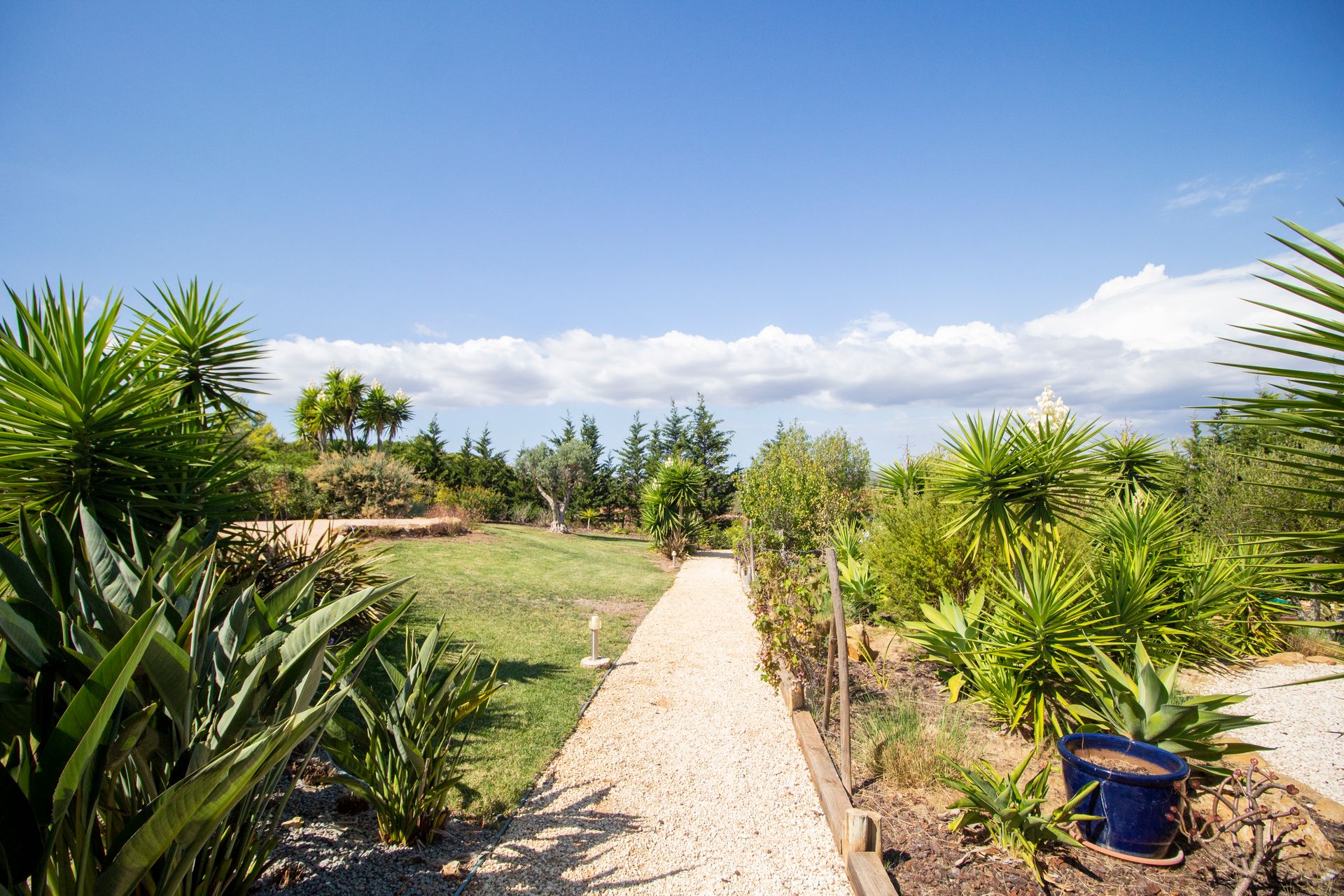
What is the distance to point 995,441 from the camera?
242 inches

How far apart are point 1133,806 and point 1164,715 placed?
0.70 m

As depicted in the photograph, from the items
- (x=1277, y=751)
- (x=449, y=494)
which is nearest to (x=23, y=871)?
(x=1277, y=751)

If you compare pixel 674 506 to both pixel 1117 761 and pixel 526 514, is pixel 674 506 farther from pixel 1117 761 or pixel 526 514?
pixel 1117 761

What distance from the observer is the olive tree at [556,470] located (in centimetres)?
2388

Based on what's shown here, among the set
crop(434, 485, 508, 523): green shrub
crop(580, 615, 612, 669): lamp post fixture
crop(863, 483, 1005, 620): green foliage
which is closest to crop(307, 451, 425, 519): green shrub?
crop(434, 485, 508, 523): green shrub

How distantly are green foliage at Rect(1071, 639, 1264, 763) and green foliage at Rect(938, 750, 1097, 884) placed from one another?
741mm

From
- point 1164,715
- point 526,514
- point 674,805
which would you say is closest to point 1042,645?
point 1164,715

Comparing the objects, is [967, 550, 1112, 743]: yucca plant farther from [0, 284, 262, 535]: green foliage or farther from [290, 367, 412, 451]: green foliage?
[290, 367, 412, 451]: green foliage

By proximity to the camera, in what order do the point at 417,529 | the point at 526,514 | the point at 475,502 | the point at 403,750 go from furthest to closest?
the point at 526,514 → the point at 475,502 → the point at 417,529 → the point at 403,750

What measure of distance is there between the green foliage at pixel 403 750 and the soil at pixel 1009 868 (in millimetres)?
2682

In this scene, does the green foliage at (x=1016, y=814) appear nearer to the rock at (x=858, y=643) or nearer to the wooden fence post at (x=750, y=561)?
the rock at (x=858, y=643)

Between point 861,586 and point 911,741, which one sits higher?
point 861,586

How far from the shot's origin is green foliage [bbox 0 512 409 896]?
1.32 metres

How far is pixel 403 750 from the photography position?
11.0ft
